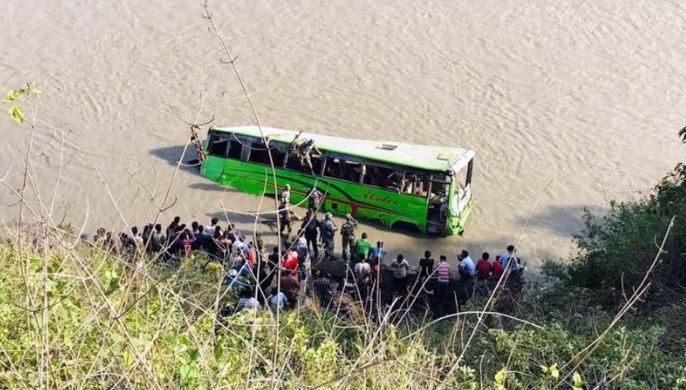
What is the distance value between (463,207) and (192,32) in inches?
453

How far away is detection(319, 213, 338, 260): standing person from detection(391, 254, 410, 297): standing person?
1664mm

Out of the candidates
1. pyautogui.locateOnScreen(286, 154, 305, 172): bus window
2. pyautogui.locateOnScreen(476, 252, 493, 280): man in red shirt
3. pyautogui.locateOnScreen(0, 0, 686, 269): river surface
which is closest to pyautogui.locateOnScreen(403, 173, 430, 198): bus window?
pyautogui.locateOnScreen(0, 0, 686, 269): river surface

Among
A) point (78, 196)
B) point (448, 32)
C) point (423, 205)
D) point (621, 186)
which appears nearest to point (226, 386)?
point (423, 205)

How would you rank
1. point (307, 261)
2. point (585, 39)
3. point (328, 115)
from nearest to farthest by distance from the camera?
point (307, 261)
point (328, 115)
point (585, 39)

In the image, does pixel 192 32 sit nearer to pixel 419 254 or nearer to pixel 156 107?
pixel 156 107

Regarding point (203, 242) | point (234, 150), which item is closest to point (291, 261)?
point (203, 242)

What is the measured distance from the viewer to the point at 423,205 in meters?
14.2

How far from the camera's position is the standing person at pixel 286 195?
1384 centimetres

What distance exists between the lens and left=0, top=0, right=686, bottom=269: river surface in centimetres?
1603

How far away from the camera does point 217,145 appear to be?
52.4ft

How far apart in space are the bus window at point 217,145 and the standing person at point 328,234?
11.7ft

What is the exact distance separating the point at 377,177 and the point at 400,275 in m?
2.95

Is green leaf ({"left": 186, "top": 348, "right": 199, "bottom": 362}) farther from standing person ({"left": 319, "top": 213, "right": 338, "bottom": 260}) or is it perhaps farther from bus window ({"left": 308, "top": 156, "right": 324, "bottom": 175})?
bus window ({"left": 308, "top": 156, "right": 324, "bottom": 175})

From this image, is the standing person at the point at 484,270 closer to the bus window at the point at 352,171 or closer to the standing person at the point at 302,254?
the standing person at the point at 302,254
